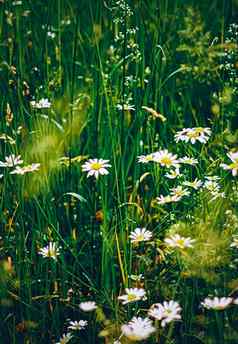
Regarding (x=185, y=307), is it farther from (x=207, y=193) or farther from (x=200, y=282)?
(x=207, y=193)

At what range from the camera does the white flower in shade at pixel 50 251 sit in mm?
1572

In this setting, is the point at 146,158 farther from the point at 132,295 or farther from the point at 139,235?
the point at 132,295

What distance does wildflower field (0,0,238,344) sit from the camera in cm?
146

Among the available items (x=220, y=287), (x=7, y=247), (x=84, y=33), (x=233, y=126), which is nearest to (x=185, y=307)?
(x=220, y=287)

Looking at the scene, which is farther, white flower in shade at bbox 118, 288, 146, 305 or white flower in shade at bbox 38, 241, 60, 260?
white flower in shade at bbox 38, 241, 60, 260

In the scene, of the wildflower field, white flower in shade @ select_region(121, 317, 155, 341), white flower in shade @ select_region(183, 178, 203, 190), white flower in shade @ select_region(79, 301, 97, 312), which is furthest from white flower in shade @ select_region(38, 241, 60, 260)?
A: white flower in shade @ select_region(183, 178, 203, 190)

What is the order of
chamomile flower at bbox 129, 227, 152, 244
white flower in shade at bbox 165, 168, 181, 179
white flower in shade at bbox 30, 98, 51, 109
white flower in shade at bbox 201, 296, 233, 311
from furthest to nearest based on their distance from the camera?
white flower in shade at bbox 30, 98, 51, 109 < white flower in shade at bbox 165, 168, 181, 179 < chamomile flower at bbox 129, 227, 152, 244 < white flower in shade at bbox 201, 296, 233, 311

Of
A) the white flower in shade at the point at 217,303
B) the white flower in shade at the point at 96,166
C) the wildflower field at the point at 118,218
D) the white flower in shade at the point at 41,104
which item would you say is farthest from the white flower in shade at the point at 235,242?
the white flower in shade at the point at 41,104

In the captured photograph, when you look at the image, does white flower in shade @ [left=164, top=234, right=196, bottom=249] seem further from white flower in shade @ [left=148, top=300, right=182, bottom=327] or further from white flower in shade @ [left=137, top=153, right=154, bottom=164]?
white flower in shade @ [left=137, top=153, right=154, bottom=164]

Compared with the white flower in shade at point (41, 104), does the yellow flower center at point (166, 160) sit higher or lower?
lower

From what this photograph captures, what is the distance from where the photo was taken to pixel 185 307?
144 centimetres

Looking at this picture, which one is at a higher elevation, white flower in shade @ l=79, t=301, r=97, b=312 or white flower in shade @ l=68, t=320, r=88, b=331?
white flower in shade @ l=79, t=301, r=97, b=312

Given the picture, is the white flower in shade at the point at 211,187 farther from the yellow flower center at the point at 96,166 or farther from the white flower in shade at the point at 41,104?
the white flower in shade at the point at 41,104

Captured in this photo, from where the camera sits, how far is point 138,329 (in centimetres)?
137
